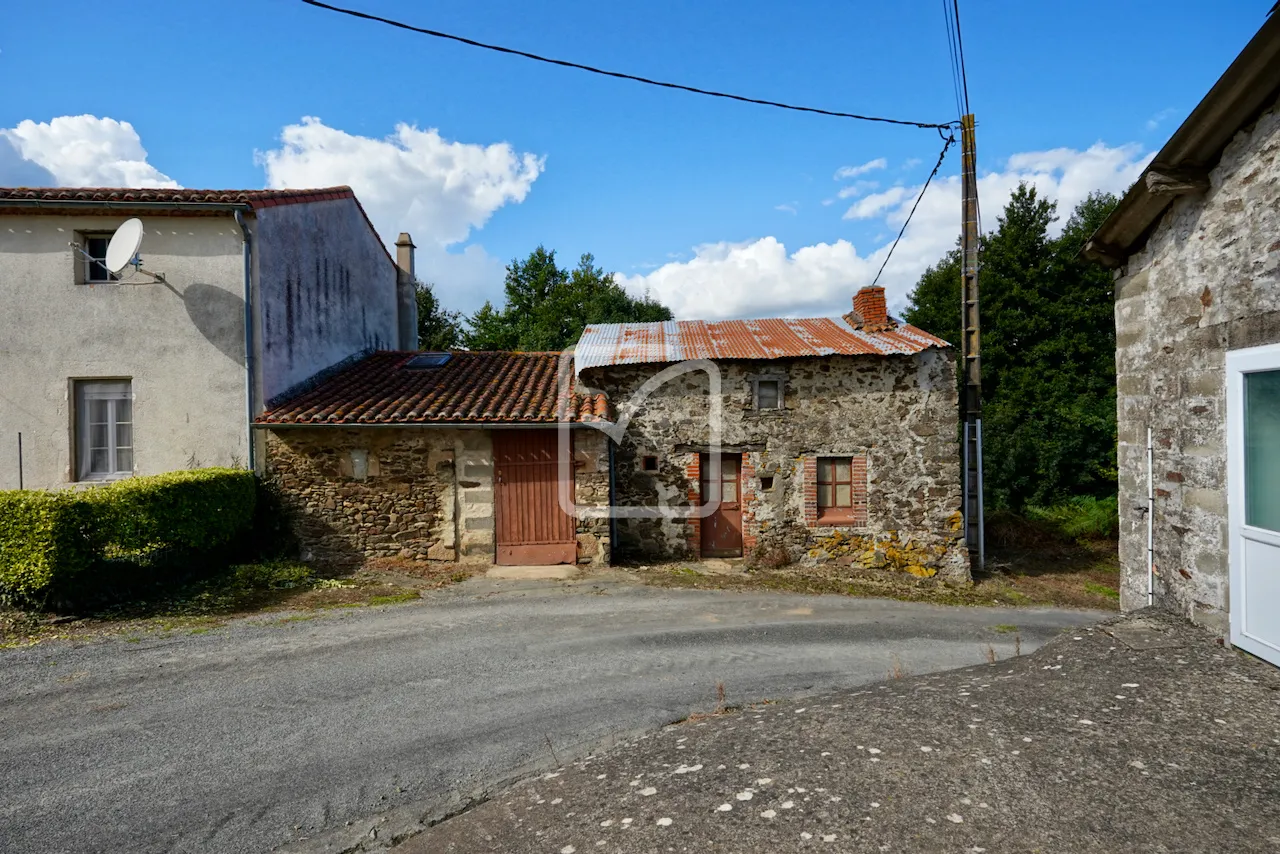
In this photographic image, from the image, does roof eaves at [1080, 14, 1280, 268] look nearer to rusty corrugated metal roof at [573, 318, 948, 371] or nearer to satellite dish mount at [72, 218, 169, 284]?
rusty corrugated metal roof at [573, 318, 948, 371]

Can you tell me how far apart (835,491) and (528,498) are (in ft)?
17.4

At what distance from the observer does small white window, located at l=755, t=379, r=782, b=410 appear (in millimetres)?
11297

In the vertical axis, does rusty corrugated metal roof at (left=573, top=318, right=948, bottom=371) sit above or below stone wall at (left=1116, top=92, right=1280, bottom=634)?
above

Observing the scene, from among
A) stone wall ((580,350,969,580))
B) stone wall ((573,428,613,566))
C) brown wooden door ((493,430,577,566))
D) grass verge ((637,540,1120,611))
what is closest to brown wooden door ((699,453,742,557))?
stone wall ((580,350,969,580))

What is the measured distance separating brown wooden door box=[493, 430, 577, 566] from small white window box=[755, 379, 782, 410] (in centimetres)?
353

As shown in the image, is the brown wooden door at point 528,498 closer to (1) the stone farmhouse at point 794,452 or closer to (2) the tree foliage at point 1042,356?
(1) the stone farmhouse at point 794,452

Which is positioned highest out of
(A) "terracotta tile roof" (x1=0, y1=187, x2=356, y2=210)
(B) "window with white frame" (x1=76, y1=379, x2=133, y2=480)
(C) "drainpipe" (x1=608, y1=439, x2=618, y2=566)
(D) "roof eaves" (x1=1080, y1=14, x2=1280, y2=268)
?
(A) "terracotta tile roof" (x1=0, y1=187, x2=356, y2=210)

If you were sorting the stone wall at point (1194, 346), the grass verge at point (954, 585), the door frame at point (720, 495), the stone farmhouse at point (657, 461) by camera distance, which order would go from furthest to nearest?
the door frame at point (720, 495)
the stone farmhouse at point (657, 461)
the grass verge at point (954, 585)
the stone wall at point (1194, 346)

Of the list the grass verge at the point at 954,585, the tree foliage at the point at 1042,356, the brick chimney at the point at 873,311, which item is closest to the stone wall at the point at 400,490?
the grass verge at the point at 954,585

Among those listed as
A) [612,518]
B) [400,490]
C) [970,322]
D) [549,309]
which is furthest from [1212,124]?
[549,309]

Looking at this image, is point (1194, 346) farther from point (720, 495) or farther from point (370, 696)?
point (720, 495)

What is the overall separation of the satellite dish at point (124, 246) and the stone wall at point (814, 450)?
22.4 ft

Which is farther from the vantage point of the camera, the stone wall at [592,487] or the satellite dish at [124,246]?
the stone wall at [592,487]

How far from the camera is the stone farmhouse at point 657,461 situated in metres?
10.4
